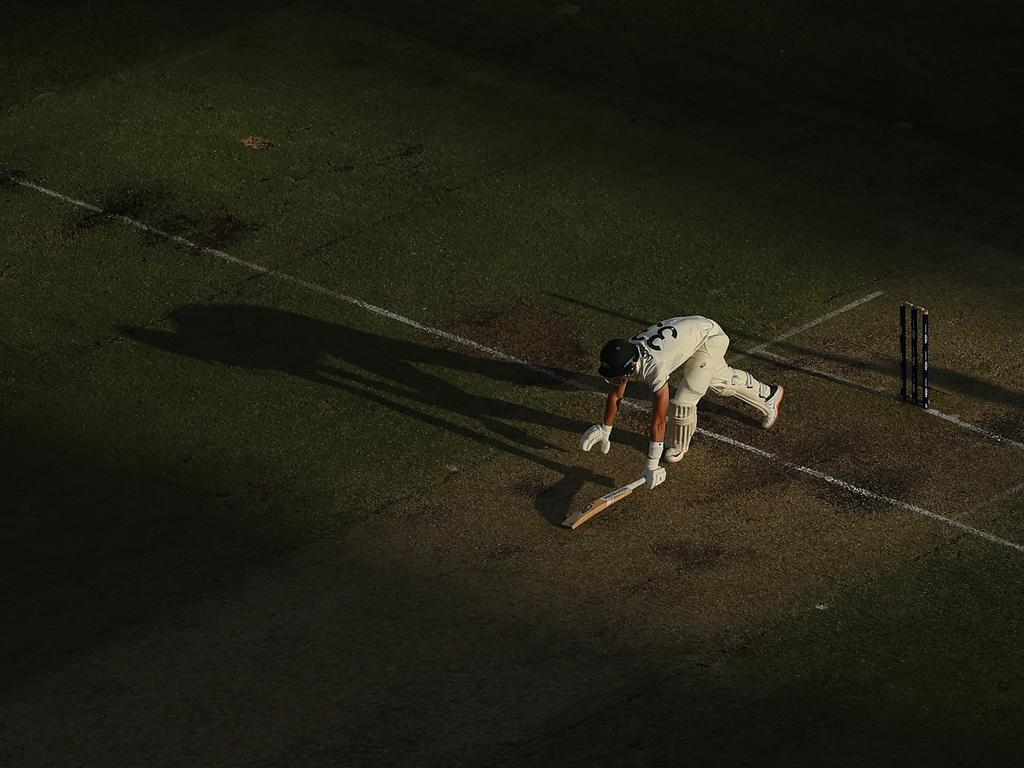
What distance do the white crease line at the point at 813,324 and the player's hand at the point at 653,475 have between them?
3204mm

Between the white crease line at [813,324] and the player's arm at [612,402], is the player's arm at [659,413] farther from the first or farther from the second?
the white crease line at [813,324]

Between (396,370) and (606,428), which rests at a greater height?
(606,428)

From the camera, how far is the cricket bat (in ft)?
65.4

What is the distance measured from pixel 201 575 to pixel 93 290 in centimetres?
692

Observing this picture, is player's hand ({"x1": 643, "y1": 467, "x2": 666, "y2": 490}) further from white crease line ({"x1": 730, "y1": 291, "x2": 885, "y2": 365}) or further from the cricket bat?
white crease line ({"x1": 730, "y1": 291, "x2": 885, "y2": 365})

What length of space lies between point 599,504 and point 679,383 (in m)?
2.24

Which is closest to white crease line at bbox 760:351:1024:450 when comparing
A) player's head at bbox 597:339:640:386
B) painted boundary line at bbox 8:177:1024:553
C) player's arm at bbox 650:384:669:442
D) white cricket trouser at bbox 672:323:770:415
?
painted boundary line at bbox 8:177:1024:553

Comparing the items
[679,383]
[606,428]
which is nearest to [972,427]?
[679,383]

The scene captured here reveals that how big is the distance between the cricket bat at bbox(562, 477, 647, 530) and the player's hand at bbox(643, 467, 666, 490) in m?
0.09

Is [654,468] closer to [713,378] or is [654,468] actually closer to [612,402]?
[612,402]

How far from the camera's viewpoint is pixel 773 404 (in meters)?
21.4

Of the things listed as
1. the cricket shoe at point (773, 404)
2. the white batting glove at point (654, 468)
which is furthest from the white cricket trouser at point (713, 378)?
the white batting glove at point (654, 468)

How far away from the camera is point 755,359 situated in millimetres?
22953

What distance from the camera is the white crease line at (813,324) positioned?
23094 mm
